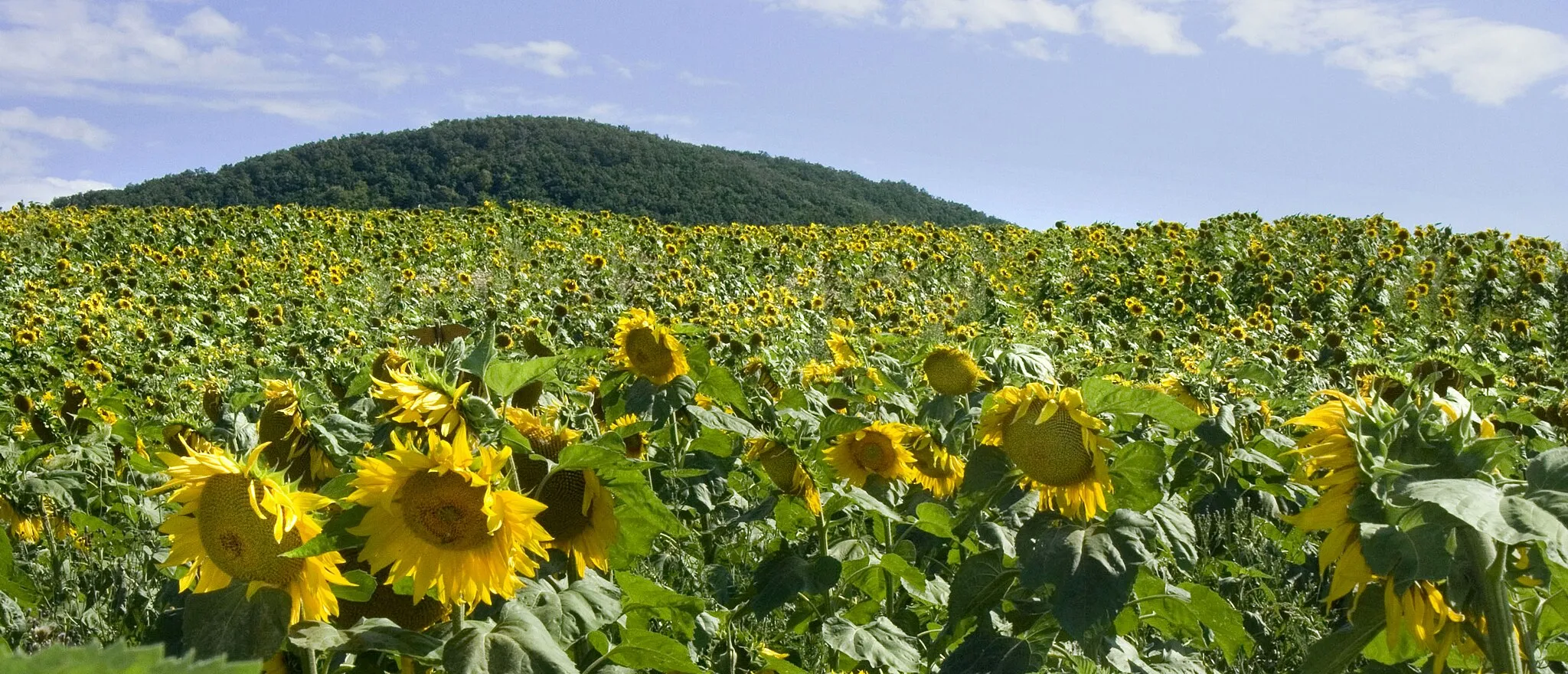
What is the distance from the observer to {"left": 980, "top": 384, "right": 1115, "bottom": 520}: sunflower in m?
1.78

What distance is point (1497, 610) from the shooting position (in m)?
1.30

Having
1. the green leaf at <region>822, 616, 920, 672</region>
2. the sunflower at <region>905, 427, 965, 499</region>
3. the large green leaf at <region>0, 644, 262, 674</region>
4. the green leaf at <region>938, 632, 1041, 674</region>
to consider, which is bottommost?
the green leaf at <region>822, 616, 920, 672</region>

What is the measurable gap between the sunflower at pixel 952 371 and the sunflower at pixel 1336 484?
4.25ft

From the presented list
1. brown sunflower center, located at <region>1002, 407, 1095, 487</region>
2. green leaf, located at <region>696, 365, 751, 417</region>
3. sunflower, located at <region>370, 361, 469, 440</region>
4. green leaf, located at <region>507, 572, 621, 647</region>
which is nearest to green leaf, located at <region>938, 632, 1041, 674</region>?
brown sunflower center, located at <region>1002, 407, 1095, 487</region>

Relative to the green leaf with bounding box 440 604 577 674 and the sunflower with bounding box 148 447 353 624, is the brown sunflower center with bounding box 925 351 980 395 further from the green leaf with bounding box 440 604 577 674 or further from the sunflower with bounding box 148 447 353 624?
the sunflower with bounding box 148 447 353 624

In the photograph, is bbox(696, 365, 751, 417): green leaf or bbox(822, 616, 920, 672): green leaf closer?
bbox(822, 616, 920, 672): green leaf

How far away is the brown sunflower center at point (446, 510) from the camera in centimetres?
141

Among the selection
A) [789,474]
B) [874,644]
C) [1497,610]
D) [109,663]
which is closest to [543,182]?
[789,474]

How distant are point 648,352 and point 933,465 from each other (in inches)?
32.0

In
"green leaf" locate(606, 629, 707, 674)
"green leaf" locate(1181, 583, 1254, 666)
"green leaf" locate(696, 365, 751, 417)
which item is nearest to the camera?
"green leaf" locate(606, 629, 707, 674)

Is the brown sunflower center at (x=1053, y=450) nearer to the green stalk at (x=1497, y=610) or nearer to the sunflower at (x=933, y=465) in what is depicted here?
the green stalk at (x=1497, y=610)

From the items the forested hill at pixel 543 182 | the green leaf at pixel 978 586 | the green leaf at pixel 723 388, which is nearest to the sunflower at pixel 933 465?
the green leaf at pixel 723 388

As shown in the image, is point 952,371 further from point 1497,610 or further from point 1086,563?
point 1497,610

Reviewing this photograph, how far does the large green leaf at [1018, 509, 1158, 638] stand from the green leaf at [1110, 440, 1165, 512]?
3 cm
